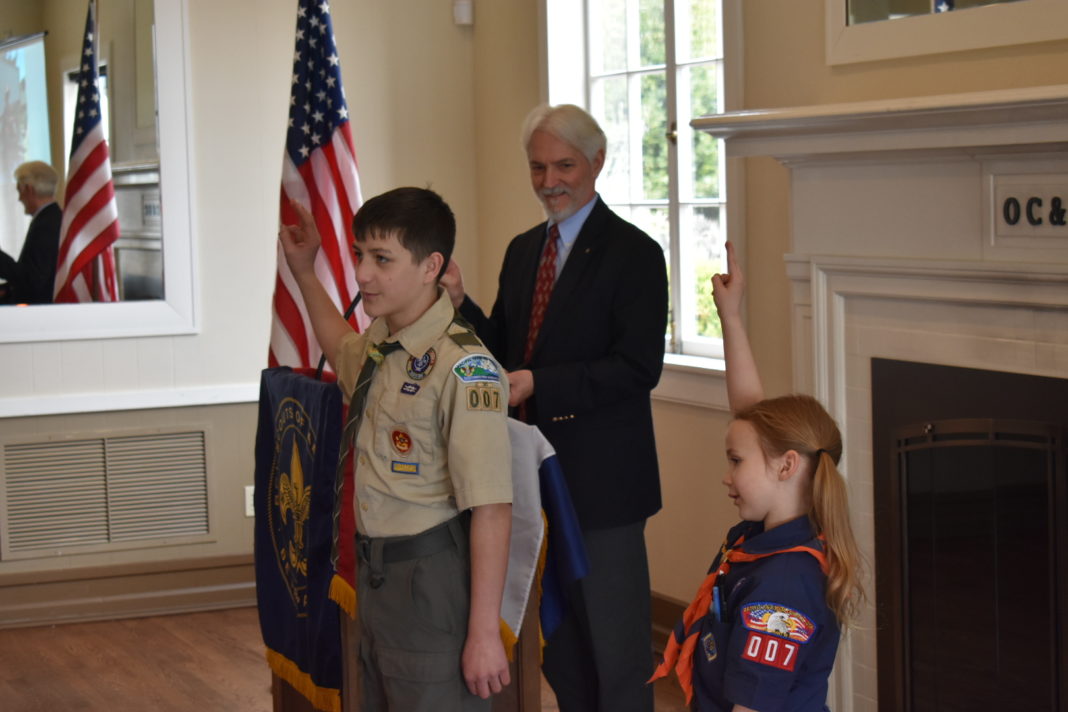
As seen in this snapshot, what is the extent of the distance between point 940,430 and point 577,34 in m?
2.11

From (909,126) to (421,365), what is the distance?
1092mm

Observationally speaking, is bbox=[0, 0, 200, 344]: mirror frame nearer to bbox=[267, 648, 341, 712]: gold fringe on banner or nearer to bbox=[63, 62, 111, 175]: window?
bbox=[63, 62, 111, 175]: window

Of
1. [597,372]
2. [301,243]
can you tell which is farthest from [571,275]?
[301,243]

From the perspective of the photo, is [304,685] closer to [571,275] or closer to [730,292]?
[571,275]

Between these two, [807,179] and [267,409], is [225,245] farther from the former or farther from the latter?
[807,179]

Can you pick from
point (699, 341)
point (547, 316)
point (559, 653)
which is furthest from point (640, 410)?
point (699, 341)

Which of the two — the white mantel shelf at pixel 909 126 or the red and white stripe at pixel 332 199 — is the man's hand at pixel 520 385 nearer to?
the white mantel shelf at pixel 909 126

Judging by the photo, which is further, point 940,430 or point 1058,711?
point 940,430

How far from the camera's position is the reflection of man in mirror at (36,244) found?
4145 mm

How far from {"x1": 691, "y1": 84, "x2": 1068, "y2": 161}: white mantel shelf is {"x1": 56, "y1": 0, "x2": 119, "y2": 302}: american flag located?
2.36m

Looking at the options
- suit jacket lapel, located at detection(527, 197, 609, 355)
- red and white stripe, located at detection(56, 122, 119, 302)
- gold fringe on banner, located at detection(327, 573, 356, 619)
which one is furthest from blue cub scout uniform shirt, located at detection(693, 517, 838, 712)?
red and white stripe, located at detection(56, 122, 119, 302)

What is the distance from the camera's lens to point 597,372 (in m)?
2.42

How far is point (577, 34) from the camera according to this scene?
4.17 meters

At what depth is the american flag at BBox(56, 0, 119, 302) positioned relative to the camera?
4.20m
